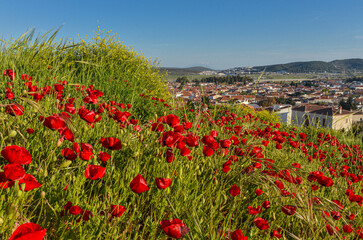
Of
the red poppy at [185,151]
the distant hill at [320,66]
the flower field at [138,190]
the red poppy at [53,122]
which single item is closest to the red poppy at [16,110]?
the flower field at [138,190]

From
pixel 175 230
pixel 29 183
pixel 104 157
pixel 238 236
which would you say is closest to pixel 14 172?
pixel 29 183

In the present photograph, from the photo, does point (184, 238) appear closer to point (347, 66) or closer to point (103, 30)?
point (103, 30)

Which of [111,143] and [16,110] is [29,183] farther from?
[16,110]

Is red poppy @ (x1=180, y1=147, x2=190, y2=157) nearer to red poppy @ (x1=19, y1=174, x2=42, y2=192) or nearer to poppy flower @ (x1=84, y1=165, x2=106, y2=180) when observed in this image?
poppy flower @ (x1=84, y1=165, x2=106, y2=180)

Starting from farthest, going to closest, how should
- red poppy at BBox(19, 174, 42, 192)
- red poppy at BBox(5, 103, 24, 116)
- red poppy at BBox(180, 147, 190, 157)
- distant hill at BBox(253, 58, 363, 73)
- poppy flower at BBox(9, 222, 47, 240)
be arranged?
distant hill at BBox(253, 58, 363, 73) → red poppy at BBox(180, 147, 190, 157) → red poppy at BBox(5, 103, 24, 116) → red poppy at BBox(19, 174, 42, 192) → poppy flower at BBox(9, 222, 47, 240)

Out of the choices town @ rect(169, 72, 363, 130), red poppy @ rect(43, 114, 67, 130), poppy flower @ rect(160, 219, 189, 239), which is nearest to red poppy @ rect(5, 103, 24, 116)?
red poppy @ rect(43, 114, 67, 130)

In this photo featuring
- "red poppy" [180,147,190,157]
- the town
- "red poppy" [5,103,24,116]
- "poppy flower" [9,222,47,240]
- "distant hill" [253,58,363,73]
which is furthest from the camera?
"distant hill" [253,58,363,73]

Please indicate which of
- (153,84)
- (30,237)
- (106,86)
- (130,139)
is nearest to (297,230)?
(130,139)
